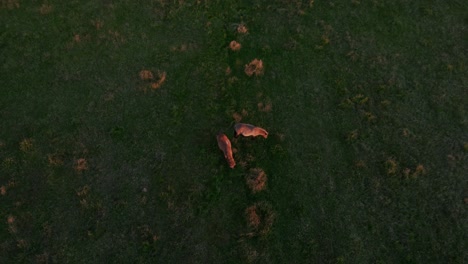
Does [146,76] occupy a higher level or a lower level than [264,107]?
higher

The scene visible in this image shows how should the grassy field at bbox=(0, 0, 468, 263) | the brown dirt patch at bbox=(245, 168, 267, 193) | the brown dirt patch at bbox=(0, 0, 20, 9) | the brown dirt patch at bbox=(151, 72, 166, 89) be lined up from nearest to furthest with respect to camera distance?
the grassy field at bbox=(0, 0, 468, 263) < the brown dirt patch at bbox=(245, 168, 267, 193) < the brown dirt patch at bbox=(151, 72, 166, 89) < the brown dirt patch at bbox=(0, 0, 20, 9)

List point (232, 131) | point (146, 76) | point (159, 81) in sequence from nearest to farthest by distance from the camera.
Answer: point (232, 131)
point (159, 81)
point (146, 76)

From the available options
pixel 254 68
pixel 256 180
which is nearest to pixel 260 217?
pixel 256 180

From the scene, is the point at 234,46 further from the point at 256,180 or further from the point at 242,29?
the point at 256,180

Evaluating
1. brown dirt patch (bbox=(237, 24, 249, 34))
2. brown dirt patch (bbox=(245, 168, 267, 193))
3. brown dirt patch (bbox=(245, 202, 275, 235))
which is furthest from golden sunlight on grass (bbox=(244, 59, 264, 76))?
brown dirt patch (bbox=(245, 202, 275, 235))

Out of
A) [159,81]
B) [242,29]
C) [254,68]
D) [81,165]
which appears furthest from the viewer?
[242,29]

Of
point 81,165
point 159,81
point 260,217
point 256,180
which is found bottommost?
point 260,217

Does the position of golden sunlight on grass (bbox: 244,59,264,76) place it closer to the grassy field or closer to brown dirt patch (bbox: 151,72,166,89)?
the grassy field

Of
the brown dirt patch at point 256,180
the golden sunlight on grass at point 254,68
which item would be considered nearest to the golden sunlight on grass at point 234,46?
the golden sunlight on grass at point 254,68
